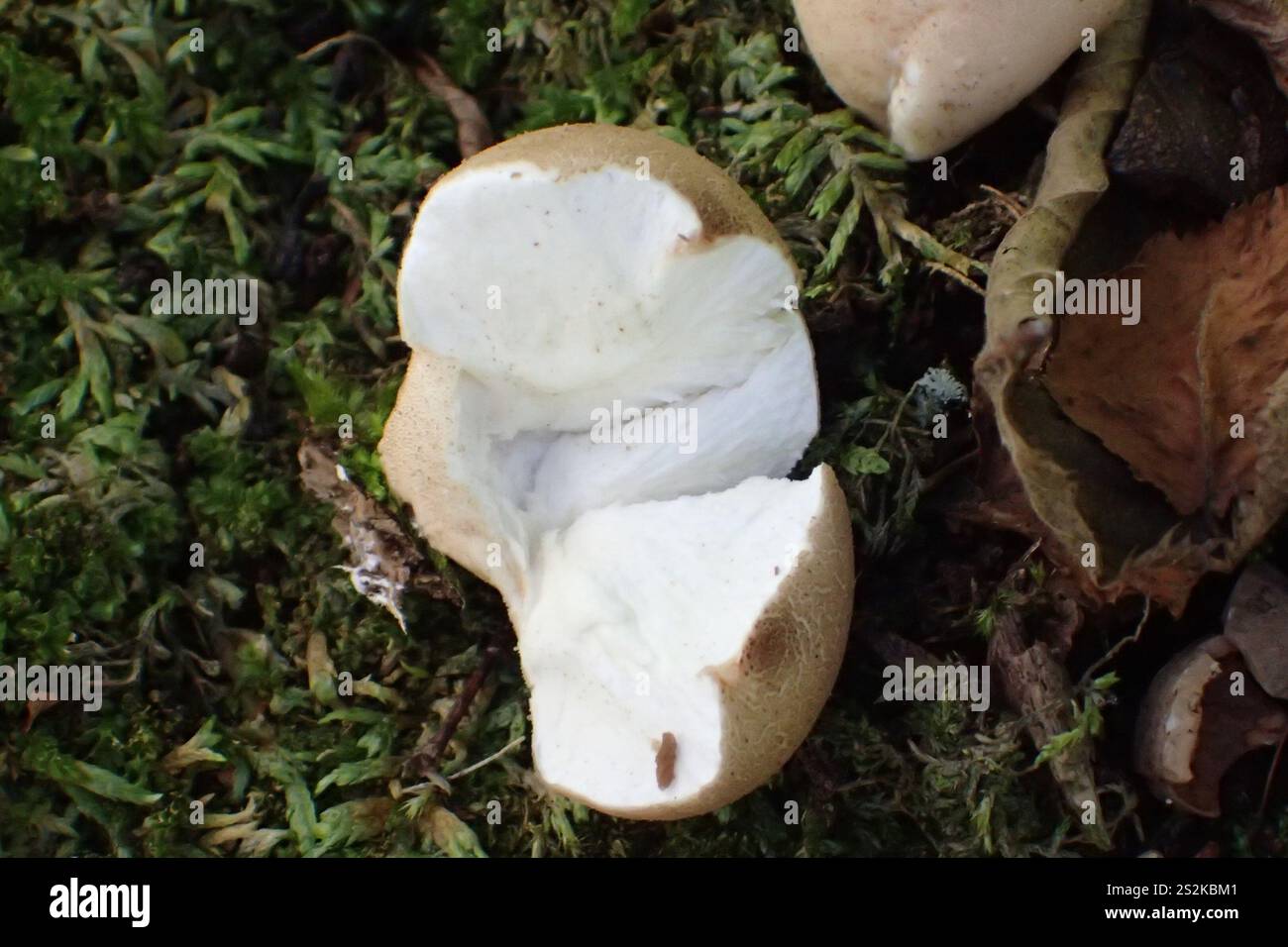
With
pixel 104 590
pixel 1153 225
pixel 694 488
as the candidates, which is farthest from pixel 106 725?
pixel 1153 225

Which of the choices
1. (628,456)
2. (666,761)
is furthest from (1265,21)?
(666,761)

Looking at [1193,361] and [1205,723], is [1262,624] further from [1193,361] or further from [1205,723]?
[1193,361]

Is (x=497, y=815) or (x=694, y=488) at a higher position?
(x=694, y=488)

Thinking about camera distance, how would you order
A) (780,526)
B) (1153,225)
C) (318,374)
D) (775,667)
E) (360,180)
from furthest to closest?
(360,180) → (318,374) → (1153,225) → (780,526) → (775,667)

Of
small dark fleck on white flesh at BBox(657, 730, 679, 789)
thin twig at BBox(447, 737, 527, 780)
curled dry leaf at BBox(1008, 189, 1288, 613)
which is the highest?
curled dry leaf at BBox(1008, 189, 1288, 613)

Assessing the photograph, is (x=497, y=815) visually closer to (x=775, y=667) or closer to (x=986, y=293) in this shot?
(x=775, y=667)

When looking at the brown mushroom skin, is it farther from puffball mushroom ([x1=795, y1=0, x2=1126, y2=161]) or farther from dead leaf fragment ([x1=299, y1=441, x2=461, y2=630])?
dead leaf fragment ([x1=299, y1=441, x2=461, y2=630])

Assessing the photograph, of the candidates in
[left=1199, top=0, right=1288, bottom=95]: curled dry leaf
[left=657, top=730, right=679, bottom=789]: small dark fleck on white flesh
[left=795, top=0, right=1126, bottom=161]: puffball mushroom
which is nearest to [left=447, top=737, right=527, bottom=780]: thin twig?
[left=657, top=730, right=679, bottom=789]: small dark fleck on white flesh
